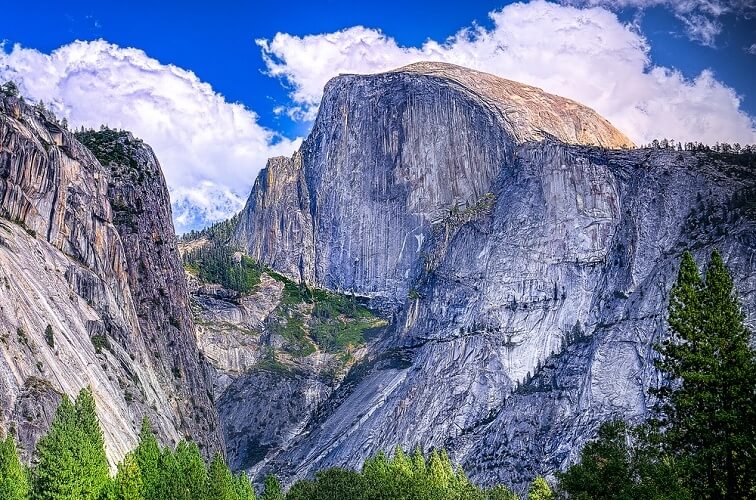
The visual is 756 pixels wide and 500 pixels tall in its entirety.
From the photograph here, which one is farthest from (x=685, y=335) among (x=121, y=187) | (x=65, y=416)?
(x=121, y=187)

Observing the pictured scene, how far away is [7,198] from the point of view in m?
120

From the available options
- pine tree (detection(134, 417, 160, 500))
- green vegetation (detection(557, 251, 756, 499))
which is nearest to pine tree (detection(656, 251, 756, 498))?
green vegetation (detection(557, 251, 756, 499))

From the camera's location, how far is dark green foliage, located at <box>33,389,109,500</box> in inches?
2817

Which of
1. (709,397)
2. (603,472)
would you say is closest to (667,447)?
(709,397)

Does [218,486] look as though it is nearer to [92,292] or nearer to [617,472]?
[617,472]

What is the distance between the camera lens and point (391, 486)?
107562 mm

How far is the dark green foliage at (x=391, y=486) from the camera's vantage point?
108m

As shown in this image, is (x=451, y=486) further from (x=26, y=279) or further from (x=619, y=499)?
(x=619, y=499)

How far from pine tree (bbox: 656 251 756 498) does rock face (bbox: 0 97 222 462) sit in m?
63.8

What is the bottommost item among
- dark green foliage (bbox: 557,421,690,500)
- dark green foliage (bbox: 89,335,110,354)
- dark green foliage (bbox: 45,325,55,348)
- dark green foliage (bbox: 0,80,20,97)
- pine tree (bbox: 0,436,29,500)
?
pine tree (bbox: 0,436,29,500)

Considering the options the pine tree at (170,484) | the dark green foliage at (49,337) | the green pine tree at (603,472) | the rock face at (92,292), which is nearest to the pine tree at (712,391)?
the green pine tree at (603,472)

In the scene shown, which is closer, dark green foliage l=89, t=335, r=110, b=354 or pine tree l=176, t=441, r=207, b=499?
pine tree l=176, t=441, r=207, b=499

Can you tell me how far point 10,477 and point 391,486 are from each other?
5106 centimetres

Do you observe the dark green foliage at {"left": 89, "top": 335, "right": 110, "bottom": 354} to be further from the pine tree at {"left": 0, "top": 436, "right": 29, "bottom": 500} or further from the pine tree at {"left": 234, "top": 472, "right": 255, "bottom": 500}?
the pine tree at {"left": 0, "top": 436, "right": 29, "bottom": 500}
